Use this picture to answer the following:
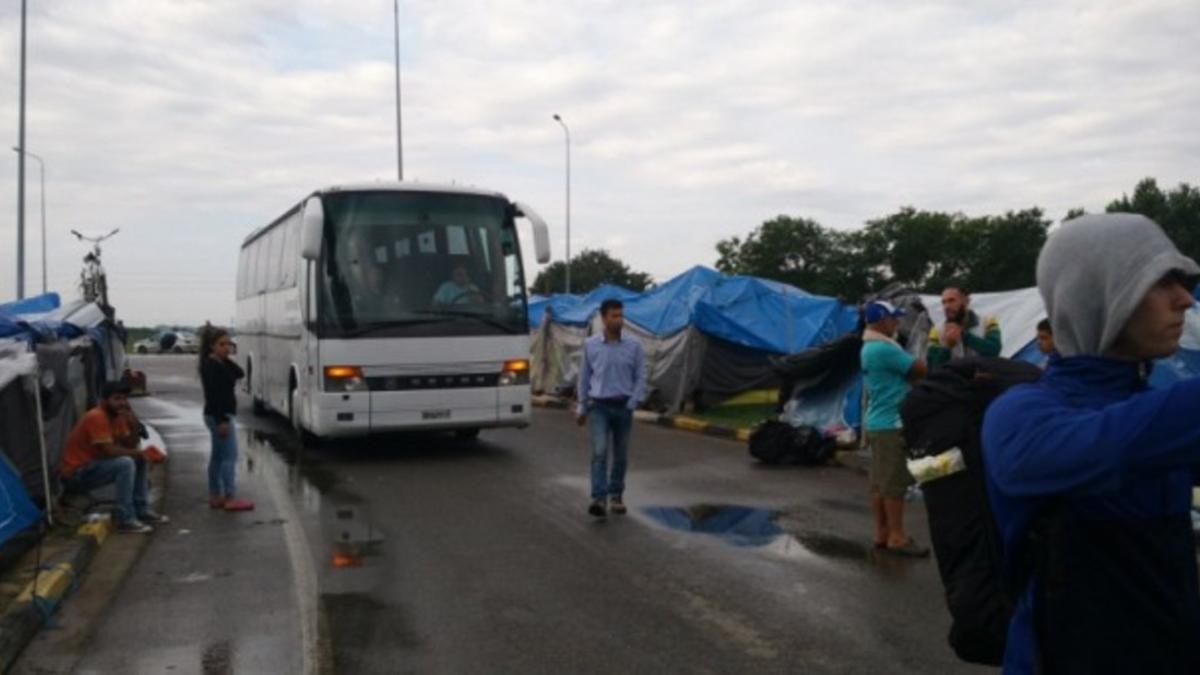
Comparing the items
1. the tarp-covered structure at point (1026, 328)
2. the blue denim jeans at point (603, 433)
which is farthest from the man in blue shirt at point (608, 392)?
the tarp-covered structure at point (1026, 328)

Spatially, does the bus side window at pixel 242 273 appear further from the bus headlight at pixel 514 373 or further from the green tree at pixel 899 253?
the green tree at pixel 899 253

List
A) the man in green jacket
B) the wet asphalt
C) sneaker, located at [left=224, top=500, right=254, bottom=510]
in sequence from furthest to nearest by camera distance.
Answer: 1. sneaker, located at [left=224, top=500, right=254, bottom=510]
2. the man in green jacket
3. the wet asphalt

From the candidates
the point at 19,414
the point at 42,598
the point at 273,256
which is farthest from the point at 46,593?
the point at 273,256

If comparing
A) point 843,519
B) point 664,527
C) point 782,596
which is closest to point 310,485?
point 664,527

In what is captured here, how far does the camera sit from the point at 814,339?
2058 cm

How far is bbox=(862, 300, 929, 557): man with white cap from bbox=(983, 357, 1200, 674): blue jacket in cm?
598

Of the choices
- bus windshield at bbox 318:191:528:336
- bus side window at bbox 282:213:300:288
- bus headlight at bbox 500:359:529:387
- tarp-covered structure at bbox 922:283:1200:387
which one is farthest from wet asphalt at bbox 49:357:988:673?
bus side window at bbox 282:213:300:288

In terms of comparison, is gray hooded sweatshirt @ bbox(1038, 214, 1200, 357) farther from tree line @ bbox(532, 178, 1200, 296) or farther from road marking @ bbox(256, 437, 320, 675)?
tree line @ bbox(532, 178, 1200, 296)

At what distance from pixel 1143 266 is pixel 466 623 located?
5.16 metres

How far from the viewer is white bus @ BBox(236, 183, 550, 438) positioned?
1338 cm

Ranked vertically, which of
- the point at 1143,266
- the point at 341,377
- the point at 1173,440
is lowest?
the point at 341,377

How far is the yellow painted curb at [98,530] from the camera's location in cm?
874

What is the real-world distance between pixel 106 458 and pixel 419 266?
5.21 m

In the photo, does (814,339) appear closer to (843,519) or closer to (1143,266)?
(843,519)
